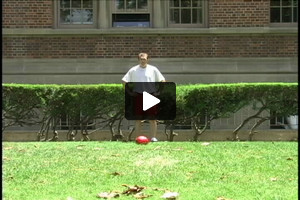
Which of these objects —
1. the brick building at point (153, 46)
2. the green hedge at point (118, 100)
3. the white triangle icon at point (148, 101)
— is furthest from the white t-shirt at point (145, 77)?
the brick building at point (153, 46)

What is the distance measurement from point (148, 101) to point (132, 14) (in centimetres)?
577

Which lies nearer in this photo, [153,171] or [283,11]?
[153,171]

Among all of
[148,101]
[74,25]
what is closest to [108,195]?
[148,101]

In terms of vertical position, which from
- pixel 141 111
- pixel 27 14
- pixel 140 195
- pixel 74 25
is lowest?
pixel 140 195

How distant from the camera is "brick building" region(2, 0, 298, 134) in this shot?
13891 mm

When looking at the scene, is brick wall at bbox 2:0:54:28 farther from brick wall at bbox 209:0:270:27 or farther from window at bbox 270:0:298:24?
window at bbox 270:0:298:24

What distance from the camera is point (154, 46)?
14.0 meters

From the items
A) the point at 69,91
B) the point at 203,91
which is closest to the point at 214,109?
the point at 203,91

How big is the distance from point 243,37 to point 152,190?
1001cm

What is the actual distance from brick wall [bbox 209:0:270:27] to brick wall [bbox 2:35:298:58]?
381 mm

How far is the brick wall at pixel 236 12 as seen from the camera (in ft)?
45.7

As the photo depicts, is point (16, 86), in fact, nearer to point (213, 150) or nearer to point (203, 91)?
point (203, 91)

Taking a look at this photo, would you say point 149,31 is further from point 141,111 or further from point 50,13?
point 141,111

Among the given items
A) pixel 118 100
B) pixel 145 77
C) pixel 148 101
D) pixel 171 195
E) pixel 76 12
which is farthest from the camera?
pixel 76 12
